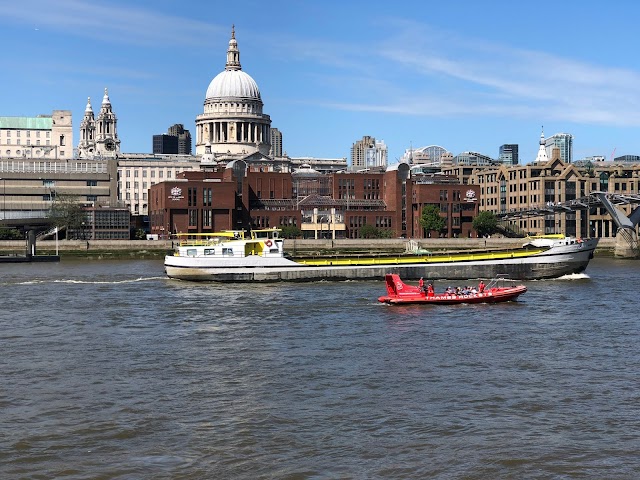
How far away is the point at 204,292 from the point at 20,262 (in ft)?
185

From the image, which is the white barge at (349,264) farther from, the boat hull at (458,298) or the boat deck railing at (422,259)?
the boat hull at (458,298)

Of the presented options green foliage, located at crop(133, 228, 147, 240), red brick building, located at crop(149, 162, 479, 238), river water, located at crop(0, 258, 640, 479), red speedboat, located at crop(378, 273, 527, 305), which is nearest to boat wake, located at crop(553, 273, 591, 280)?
red speedboat, located at crop(378, 273, 527, 305)

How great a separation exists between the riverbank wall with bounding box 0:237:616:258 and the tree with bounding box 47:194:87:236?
10.2 m

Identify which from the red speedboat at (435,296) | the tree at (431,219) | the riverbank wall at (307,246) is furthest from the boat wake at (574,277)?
the tree at (431,219)

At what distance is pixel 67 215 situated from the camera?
15412 centimetres

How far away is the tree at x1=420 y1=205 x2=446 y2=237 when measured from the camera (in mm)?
160750

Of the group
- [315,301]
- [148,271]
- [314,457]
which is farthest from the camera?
[148,271]

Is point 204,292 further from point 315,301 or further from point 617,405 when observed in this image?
point 617,405

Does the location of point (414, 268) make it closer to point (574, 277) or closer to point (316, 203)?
point (574, 277)

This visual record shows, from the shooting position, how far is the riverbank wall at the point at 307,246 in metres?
139

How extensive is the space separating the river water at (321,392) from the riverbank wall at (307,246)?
3150 inches

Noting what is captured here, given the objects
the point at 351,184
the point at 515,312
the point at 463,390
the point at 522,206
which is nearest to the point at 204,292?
the point at 515,312

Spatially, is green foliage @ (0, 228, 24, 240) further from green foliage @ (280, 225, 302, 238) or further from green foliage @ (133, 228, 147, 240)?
green foliage @ (280, 225, 302, 238)

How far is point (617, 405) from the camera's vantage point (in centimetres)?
3123
